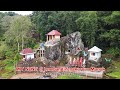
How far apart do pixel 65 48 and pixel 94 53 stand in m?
0.52

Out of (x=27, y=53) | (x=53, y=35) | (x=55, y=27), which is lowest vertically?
(x=27, y=53)

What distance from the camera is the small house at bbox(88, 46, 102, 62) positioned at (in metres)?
4.99

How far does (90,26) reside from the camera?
201 inches

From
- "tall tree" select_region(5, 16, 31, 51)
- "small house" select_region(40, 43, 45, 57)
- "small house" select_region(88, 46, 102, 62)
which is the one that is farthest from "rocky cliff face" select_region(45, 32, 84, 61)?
"tall tree" select_region(5, 16, 31, 51)

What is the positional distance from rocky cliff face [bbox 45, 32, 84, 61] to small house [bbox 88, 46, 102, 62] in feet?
0.59

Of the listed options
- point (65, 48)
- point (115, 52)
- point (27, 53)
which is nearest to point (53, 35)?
point (65, 48)

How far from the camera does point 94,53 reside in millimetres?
4980

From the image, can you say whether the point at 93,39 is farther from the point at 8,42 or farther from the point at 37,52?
the point at 8,42

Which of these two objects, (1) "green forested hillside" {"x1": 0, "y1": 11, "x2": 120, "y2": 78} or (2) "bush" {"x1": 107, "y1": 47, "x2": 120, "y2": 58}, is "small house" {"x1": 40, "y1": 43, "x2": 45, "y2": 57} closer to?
(1) "green forested hillside" {"x1": 0, "y1": 11, "x2": 120, "y2": 78}

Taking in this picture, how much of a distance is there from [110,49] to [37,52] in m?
1.29

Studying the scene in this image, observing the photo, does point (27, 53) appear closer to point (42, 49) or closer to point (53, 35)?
point (42, 49)

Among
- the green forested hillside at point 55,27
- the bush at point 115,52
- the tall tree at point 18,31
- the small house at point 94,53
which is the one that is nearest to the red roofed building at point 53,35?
the green forested hillside at point 55,27

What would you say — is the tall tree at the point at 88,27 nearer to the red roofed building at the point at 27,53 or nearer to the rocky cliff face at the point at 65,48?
the rocky cliff face at the point at 65,48

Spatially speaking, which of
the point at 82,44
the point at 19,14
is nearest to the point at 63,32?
the point at 82,44
